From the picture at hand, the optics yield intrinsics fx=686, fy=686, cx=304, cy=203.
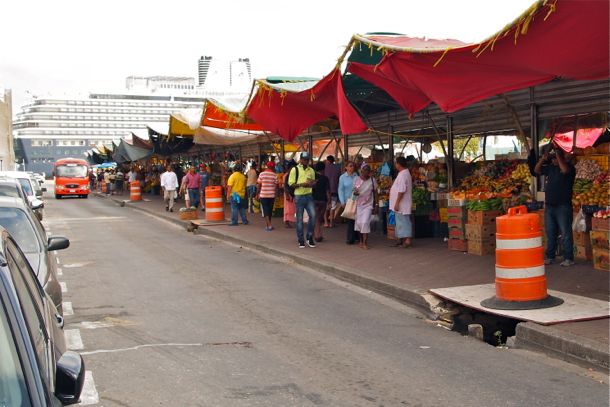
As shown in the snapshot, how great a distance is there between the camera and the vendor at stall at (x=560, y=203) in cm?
999

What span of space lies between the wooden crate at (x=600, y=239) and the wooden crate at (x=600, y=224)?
50 millimetres

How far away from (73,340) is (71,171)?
38.1 meters

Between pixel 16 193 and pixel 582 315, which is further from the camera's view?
pixel 16 193

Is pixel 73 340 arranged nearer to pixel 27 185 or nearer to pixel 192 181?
pixel 27 185

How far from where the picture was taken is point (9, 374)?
2.50m

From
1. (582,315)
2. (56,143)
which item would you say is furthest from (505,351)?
(56,143)

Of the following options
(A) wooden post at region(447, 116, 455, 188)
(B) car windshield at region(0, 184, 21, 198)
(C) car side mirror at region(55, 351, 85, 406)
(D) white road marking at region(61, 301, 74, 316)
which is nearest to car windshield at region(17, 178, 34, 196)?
(B) car windshield at region(0, 184, 21, 198)

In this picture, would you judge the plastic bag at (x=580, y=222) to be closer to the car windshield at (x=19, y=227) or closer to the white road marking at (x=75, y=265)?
the car windshield at (x=19, y=227)

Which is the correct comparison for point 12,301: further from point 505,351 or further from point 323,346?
point 505,351

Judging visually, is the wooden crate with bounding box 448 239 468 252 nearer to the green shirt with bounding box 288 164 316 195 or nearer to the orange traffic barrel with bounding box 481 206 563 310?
the green shirt with bounding box 288 164 316 195

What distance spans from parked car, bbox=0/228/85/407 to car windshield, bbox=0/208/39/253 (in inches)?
143

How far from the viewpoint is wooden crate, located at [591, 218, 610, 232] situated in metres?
9.53

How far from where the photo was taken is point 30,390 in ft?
7.97

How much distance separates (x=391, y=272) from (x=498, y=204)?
8.53 ft
